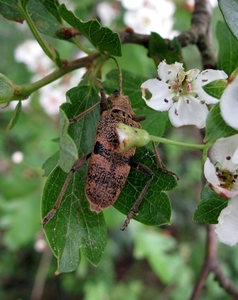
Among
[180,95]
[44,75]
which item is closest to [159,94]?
[180,95]

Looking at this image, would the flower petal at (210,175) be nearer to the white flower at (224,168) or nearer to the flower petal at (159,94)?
the white flower at (224,168)

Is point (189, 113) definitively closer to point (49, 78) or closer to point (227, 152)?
point (227, 152)

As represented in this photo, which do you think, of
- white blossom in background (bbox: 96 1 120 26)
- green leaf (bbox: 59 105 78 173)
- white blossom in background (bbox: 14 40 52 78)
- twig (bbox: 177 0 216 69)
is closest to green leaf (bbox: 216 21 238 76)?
twig (bbox: 177 0 216 69)

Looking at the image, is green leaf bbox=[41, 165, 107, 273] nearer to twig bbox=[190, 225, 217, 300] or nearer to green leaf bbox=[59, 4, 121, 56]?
green leaf bbox=[59, 4, 121, 56]

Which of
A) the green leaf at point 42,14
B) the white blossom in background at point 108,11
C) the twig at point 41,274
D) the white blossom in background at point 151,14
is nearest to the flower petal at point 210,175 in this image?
the green leaf at point 42,14

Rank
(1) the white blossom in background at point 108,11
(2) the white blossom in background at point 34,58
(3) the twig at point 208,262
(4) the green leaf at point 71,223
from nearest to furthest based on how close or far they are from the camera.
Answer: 1. (4) the green leaf at point 71,223
2. (3) the twig at point 208,262
3. (2) the white blossom in background at point 34,58
4. (1) the white blossom in background at point 108,11
